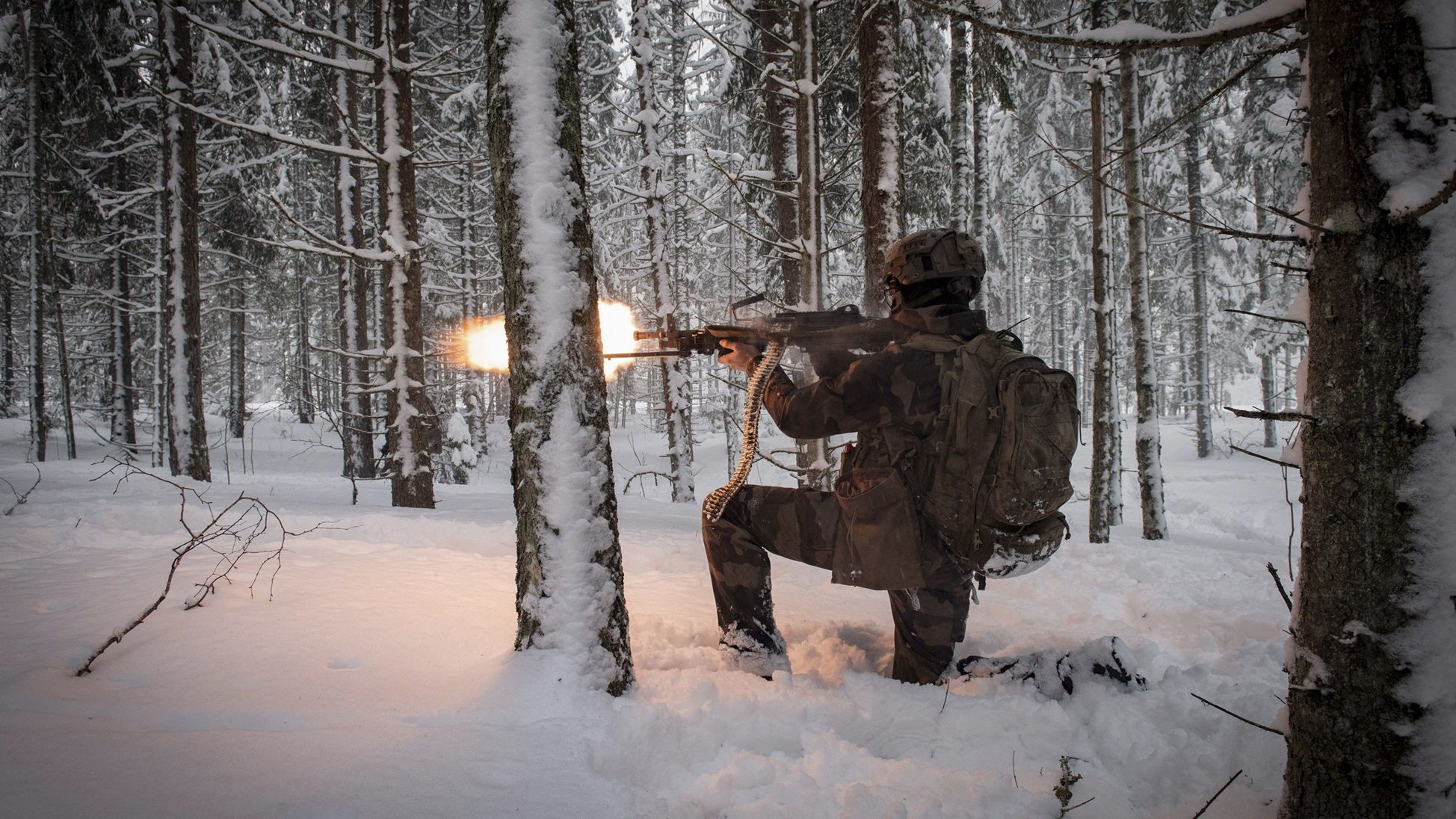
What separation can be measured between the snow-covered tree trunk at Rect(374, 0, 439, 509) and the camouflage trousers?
520 cm

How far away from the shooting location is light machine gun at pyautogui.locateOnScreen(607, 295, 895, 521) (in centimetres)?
335

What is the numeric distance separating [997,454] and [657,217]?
8.66 metres

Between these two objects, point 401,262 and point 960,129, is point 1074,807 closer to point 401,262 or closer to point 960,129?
point 401,262

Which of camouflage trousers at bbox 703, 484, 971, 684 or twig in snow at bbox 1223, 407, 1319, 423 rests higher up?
twig in snow at bbox 1223, 407, 1319, 423

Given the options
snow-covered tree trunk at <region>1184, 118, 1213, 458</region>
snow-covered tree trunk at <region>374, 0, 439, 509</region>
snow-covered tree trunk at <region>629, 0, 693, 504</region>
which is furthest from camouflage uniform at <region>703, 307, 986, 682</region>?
snow-covered tree trunk at <region>1184, 118, 1213, 458</region>

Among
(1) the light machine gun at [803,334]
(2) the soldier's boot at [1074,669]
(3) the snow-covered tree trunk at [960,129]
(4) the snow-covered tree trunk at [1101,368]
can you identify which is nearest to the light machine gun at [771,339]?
(1) the light machine gun at [803,334]

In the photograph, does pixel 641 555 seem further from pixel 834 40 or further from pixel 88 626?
pixel 834 40

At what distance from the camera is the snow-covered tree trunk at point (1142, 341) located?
319 inches

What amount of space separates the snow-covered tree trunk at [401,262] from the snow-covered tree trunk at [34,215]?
1068 cm

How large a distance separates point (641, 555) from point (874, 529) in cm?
280

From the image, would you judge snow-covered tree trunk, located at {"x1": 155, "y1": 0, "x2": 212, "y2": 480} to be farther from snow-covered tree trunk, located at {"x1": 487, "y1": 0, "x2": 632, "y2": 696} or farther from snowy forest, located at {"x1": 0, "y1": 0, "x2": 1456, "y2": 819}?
snow-covered tree trunk, located at {"x1": 487, "y1": 0, "x2": 632, "y2": 696}

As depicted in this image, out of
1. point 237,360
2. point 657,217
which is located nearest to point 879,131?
point 657,217

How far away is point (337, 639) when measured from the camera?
109 inches

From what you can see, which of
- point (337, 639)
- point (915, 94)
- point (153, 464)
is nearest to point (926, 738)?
point (337, 639)
